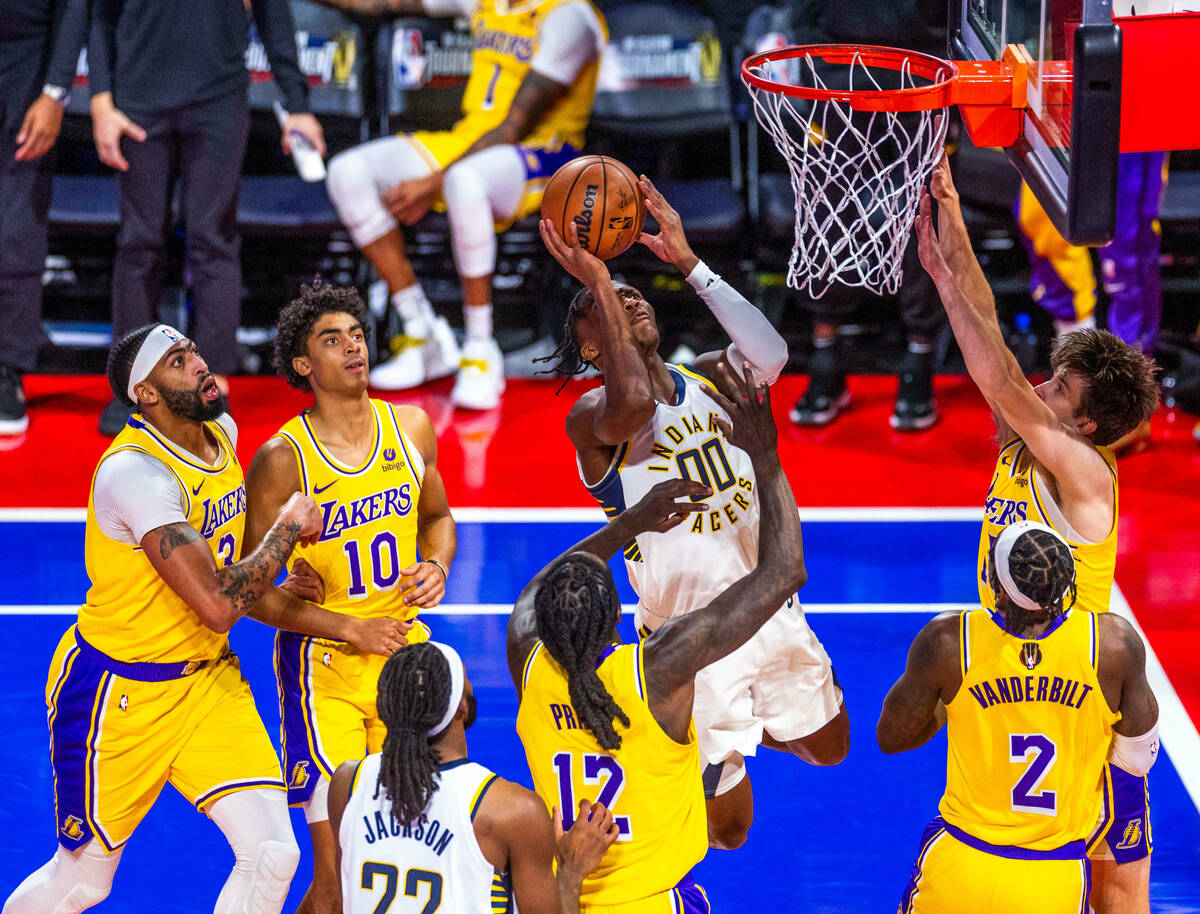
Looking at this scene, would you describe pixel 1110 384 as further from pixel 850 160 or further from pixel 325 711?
pixel 325 711

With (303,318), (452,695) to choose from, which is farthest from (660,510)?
(303,318)

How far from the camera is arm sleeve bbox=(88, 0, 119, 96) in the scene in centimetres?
890

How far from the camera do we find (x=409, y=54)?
10.4 m

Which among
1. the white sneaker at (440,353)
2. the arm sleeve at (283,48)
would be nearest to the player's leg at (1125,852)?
the white sneaker at (440,353)

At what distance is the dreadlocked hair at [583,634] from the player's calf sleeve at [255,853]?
4.30 ft

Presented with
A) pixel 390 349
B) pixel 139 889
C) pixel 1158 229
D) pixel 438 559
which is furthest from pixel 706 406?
pixel 390 349

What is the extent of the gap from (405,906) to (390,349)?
24.3ft

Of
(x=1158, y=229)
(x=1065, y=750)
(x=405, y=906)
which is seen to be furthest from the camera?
(x=1158, y=229)

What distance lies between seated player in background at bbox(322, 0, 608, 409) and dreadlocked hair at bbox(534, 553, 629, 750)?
6157mm

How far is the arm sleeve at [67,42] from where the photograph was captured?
349 inches

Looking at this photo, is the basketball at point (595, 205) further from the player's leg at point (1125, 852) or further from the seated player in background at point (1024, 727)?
the player's leg at point (1125, 852)

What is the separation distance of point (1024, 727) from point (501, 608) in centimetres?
357

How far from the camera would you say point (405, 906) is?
10.3ft

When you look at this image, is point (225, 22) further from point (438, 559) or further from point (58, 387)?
point (438, 559)
